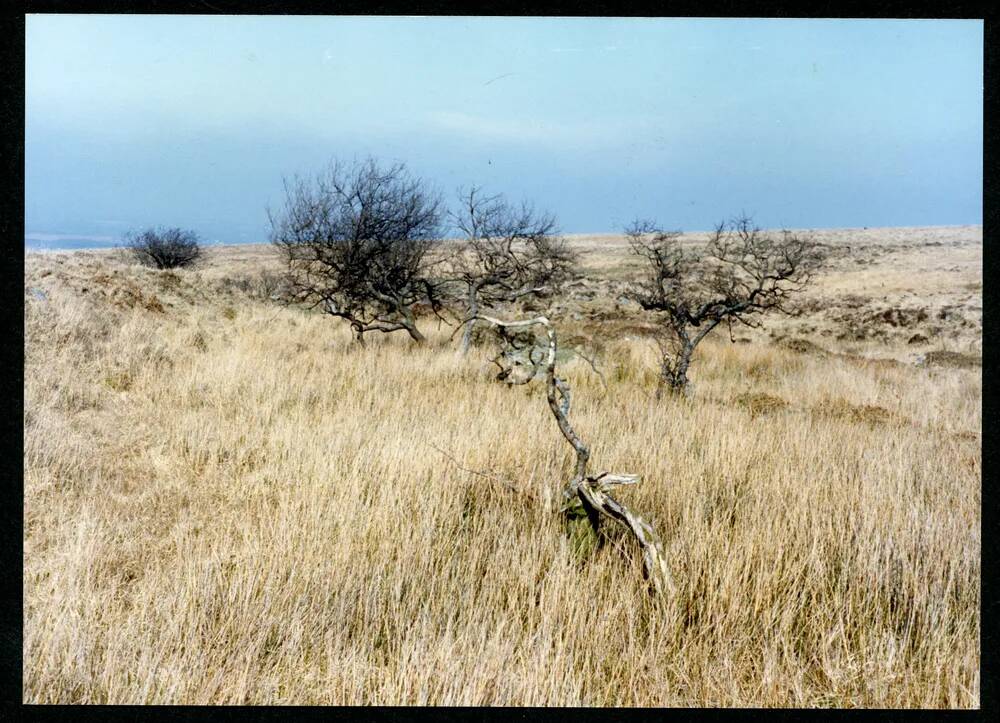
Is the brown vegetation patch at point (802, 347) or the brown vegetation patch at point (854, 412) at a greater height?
the brown vegetation patch at point (854, 412)

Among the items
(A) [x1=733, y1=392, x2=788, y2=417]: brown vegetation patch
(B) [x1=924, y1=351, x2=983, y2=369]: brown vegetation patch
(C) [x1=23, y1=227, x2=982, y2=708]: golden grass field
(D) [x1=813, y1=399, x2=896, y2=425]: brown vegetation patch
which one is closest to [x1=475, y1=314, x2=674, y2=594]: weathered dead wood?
(C) [x1=23, y1=227, x2=982, y2=708]: golden grass field

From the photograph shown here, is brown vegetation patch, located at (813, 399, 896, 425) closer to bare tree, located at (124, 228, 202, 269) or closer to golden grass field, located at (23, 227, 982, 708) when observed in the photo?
golden grass field, located at (23, 227, 982, 708)

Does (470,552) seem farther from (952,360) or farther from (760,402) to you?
(952,360)

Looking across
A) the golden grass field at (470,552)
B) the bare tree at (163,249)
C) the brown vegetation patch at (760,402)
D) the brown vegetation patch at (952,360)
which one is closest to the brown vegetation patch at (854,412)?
the golden grass field at (470,552)

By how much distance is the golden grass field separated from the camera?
8.02 feet

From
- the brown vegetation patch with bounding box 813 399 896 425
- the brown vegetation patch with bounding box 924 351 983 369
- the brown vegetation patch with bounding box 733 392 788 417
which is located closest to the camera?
the brown vegetation patch with bounding box 813 399 896 425

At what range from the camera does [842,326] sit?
68.9 feet

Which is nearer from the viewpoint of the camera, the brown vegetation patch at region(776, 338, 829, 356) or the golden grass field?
the golden grass field

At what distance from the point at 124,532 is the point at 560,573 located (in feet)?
7.75

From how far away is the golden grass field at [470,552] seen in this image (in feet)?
8.02

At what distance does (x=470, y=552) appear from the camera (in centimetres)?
323

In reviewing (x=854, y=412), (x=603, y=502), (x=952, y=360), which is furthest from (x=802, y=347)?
(x=603, y=502)

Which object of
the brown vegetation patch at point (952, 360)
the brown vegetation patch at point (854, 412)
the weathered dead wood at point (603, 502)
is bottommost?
the brown vegetation patch at point (952, 360)

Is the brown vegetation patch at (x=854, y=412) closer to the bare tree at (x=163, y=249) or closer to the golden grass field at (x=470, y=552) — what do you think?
the golden grass field at (x=470, y=552)
